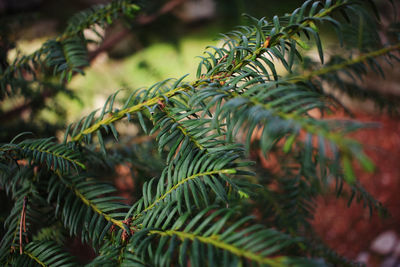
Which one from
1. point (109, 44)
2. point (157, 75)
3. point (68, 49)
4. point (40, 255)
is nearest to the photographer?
point (40, 255)

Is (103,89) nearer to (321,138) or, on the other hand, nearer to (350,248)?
(321,138)

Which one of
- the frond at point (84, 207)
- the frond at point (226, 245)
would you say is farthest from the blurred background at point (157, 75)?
the frond at point (226, 245)

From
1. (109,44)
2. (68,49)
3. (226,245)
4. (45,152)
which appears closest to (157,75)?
(109,44)

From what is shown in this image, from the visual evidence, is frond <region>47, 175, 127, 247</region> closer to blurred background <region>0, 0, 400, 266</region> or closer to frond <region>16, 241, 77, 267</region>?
frond <region>16, 241, 77, 267</region>

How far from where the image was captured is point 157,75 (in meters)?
1.00

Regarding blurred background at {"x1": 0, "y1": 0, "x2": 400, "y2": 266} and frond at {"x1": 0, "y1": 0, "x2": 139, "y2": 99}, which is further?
blurred background at {"x1": 0, "y1": 0, "x2": 400, "y2": 266}

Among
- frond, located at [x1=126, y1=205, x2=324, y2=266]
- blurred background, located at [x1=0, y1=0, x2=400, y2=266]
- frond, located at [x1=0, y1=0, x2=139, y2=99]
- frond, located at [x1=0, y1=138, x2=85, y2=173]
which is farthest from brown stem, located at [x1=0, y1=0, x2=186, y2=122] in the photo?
frond, located at [x1=126, y1=205, x2=324, y2=266]

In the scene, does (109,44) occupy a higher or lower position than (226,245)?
higher

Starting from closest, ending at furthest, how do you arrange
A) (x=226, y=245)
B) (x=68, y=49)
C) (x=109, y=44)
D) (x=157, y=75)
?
(x=226, y=245) < (x=68, y=49) < (x=157, y=75) < (x=109, y=44)

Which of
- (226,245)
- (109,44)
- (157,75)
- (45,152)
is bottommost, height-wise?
(226,245)

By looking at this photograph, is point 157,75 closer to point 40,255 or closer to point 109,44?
point 109,44

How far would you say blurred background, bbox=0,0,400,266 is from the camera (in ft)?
2.67

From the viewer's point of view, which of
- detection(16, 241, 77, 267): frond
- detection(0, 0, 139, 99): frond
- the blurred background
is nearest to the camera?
detection(16, 241, 77, 267): frond

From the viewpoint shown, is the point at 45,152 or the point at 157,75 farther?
the point at 157,75
